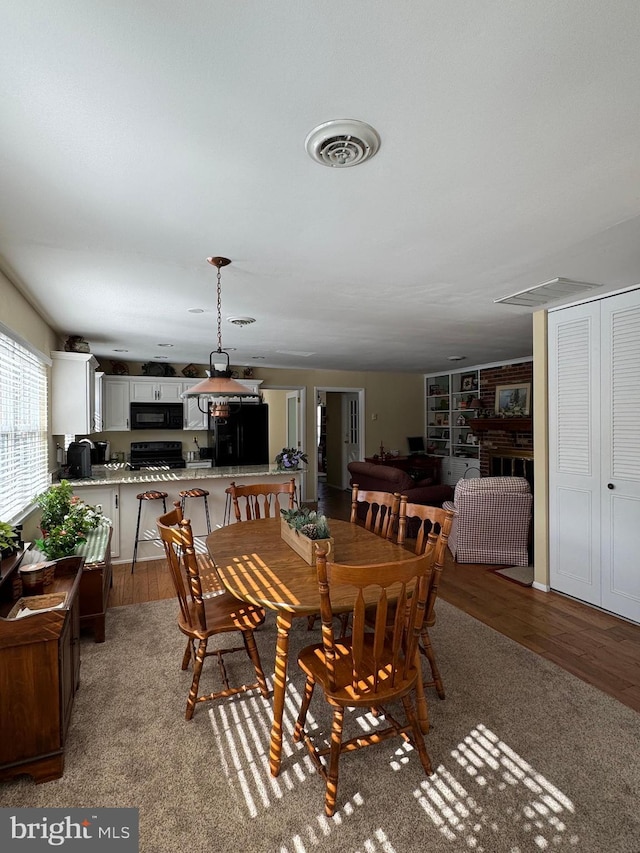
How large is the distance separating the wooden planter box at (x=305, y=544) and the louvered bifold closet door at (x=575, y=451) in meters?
2.39

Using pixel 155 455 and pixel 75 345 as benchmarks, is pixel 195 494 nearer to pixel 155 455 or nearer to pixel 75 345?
pixel 75 345

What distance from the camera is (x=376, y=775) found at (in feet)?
6.04

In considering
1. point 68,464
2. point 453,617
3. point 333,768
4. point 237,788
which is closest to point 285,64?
point 333,768

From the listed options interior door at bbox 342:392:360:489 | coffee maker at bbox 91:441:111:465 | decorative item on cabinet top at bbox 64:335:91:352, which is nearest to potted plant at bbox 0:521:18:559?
decorative item on cabinet top at bbox 64:335:91:352

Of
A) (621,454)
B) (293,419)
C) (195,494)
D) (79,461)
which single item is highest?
(293,419)

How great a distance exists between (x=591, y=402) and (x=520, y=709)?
2345 mm

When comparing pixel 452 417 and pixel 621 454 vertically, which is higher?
pixel 452 417

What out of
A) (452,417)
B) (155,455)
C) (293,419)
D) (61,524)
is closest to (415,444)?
(452,417)

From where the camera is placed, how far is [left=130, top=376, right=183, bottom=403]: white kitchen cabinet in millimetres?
6754

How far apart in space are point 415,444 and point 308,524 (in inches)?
269

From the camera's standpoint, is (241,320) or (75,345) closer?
(241,320)

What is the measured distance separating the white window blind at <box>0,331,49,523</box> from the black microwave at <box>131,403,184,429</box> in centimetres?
252

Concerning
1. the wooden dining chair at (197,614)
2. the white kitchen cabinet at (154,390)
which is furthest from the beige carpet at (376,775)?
the white kitchen cabinet at (154,390)

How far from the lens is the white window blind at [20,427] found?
2.93 m
